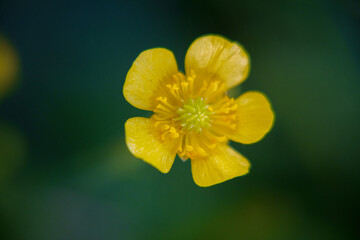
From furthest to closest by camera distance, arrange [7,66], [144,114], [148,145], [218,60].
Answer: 1. [7,66]
2. [144,114]
3. [218,60]
4. [148,145]

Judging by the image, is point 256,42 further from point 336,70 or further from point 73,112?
point 73,112

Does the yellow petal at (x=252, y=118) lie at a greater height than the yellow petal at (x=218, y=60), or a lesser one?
lesser

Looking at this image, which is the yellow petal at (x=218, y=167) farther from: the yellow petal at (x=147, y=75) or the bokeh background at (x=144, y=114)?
the bokeh background at (x=144, y=114)

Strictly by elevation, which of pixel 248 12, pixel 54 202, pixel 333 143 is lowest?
pixel 54 202

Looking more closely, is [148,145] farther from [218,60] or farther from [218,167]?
[218,60]

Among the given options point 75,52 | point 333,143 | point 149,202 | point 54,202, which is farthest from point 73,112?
point 333,143

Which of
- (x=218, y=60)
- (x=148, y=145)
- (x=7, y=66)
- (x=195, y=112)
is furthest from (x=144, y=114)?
(x=7, y=66)

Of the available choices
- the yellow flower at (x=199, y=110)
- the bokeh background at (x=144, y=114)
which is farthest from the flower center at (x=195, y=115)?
the bokeh background at (x=144, y=114)
